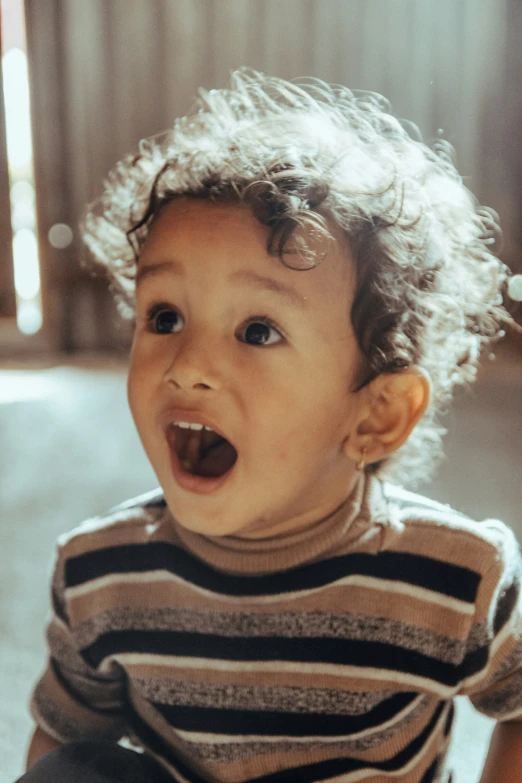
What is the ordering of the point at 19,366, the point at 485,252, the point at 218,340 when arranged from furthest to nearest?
the point at 19,366
the point at 485,252
the point at 218,340

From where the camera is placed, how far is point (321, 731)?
0.62 m

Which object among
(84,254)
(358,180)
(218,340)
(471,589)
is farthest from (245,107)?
(84,254)

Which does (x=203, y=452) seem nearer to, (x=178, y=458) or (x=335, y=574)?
(x=178, y=458)

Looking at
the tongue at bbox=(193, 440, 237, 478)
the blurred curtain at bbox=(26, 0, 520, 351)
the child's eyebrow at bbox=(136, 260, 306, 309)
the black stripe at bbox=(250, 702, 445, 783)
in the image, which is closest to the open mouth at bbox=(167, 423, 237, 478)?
the tongue at bbox=(193, 440, 237, 478)

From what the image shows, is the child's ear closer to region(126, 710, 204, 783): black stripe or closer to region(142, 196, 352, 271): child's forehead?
region(142, 196, 352, 271): child's forehead

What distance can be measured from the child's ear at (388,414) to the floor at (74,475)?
402 millimetres

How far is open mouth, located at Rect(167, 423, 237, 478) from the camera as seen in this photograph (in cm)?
64

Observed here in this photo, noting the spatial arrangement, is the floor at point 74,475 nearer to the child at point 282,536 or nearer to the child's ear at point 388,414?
the child at point 282,536

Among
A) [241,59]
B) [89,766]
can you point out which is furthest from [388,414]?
[241,59]

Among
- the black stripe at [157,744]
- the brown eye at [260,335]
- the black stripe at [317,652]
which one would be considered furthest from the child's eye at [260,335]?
the black stripe at [157,744]

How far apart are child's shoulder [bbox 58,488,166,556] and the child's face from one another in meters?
0.09

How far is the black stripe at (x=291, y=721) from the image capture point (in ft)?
2.04

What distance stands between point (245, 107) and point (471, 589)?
54 centimetres

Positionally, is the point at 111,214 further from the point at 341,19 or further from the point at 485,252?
the point at 341,19
